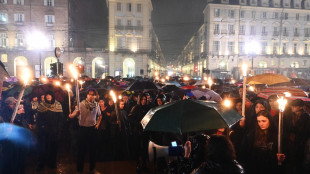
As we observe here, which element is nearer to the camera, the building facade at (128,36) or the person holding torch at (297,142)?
A: the person holding torch at (297,142)

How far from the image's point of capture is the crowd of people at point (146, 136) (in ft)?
11.5

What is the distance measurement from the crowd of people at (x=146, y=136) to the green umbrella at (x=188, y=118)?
1.12 feet

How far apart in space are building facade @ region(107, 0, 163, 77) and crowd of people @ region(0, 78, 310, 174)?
3947cm

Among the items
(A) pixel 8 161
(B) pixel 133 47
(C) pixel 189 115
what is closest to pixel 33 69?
(B) pixel 133 47

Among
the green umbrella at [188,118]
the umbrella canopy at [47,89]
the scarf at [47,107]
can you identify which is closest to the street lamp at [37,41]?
the umbrella canopy at [47,89]

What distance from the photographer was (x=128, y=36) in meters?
48.0

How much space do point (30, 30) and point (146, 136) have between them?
48092mm

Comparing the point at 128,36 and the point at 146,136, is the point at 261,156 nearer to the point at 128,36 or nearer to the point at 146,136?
the point at 146,136

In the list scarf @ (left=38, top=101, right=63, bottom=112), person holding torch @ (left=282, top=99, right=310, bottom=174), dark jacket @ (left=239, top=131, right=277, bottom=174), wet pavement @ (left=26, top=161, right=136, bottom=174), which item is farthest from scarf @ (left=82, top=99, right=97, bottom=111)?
person holding torch @ (left=282, top=99, right=310, bottom=174)

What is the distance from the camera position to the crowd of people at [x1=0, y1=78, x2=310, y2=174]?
3.51 metres

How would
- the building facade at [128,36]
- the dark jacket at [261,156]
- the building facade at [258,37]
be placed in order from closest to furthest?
1. the dark jacket at [261,156]
2. the building facade at [128,36]
3. the building facade at [258,37]

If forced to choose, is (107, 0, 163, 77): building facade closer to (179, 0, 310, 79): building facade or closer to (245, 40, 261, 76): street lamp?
(179, 0, 310, 79): building facade

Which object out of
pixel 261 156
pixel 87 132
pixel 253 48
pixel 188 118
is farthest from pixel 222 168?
pixel 253 48

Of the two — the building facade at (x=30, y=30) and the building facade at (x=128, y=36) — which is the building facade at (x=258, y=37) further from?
the building facade at (x=30, y=30)
